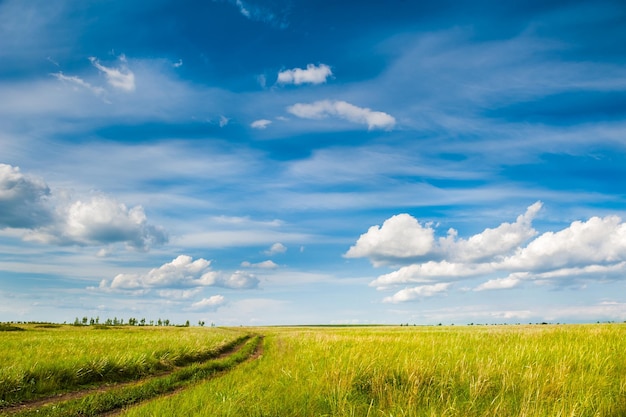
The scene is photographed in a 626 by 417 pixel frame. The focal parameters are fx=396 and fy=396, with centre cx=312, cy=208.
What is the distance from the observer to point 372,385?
8.46m

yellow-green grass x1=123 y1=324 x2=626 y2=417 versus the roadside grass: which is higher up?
yellow-green grass x1=123 y1=324 x2=626 y2=417

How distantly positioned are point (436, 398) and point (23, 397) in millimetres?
10703

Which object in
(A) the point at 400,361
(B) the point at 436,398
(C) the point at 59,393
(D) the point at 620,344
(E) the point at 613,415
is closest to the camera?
(E) the point at 613,415

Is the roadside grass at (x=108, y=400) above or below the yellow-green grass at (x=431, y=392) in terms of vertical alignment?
below

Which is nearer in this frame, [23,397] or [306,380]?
[306,380]

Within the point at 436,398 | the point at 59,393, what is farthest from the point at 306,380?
the point at 59,393

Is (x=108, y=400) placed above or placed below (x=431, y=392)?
below

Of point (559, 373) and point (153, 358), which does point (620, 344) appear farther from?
point (153, 358)

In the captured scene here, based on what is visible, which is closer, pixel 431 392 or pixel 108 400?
pixel 431 392

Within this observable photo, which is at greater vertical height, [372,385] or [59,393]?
[372,385]

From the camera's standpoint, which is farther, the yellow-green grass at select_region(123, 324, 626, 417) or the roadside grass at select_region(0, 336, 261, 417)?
the roadside grass at select_region(0, 336, 261, 417)

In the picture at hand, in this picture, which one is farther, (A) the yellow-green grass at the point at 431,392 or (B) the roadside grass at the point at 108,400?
(B) the roadside grass at the point at 108,400

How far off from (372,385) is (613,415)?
415cm

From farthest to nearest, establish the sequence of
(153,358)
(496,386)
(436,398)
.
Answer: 1. (153,358)
2. (496,386)
3. (436,398)
